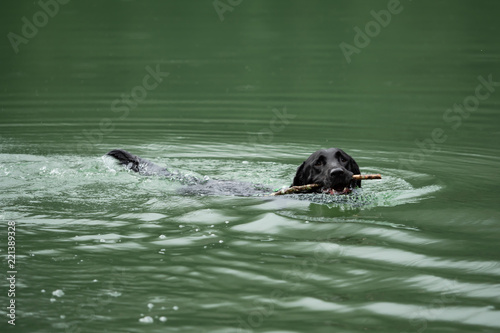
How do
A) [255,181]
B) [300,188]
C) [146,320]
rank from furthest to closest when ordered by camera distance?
[255,181] < [300,188] < [146,320]

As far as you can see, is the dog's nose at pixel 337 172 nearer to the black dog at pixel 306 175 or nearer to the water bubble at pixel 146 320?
the black dog at pixel 306 175

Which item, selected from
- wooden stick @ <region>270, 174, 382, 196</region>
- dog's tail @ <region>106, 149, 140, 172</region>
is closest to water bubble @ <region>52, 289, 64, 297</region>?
wooden stick @ <region>270, 174, 382, 196</region>

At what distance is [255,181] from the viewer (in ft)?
30.8

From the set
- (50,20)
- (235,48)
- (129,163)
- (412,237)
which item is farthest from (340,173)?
(50,20)

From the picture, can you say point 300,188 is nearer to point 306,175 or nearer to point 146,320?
point 306,175

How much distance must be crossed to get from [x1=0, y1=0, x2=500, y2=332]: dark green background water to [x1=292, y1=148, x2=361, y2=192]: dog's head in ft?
0.75

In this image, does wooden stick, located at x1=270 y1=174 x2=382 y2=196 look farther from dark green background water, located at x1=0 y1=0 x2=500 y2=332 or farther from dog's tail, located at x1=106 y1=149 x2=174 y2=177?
dog's tail, located at x1=106 y1=149 x2=174 y2=177

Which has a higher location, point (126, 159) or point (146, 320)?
point (126, 159)

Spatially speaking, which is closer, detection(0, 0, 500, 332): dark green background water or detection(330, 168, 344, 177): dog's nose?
detection(0, 0, 500, 332): dark green background water

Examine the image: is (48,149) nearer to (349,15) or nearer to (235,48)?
(235,48)

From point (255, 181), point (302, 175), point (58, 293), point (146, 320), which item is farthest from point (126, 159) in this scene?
point (146, 320)

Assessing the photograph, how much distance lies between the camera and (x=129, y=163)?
29.2ft

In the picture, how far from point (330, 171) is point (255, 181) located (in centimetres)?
216

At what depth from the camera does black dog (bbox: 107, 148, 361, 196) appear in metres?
7.46
